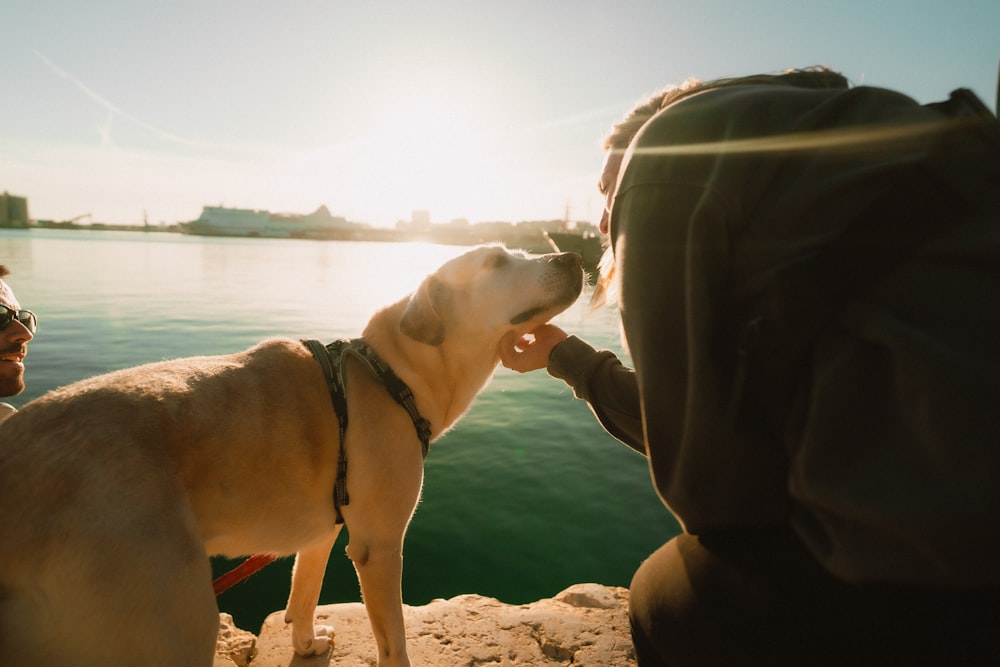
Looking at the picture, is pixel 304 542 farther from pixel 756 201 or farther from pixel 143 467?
pixel 756 201

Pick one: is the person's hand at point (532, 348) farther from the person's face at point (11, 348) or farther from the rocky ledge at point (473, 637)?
the person's face at point (11, 348)

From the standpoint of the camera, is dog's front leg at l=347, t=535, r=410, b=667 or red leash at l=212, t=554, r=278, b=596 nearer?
dog's front leg at l=347, t=535, r=410, b=667

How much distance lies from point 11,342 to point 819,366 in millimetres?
3571

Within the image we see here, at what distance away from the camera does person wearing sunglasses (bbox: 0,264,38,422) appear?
8.45ft

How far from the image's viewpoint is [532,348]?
2938 millimetres

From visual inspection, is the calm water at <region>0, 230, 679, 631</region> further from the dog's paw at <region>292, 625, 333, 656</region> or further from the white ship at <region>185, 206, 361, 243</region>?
the white ship at <region>185, 206, 361, 243</region>

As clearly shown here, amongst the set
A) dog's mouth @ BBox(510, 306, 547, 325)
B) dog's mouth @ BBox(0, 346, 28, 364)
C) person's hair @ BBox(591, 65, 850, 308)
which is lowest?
dog's mouth @ BBox(0, 346, 28, 364)

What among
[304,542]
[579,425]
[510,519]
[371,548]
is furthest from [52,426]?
[579,425]

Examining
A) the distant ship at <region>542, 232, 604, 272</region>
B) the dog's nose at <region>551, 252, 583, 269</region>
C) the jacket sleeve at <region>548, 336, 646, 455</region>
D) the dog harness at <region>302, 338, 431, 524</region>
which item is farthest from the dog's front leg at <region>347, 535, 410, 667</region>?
the distant ship at <region>542, 232, 604, 272</region>

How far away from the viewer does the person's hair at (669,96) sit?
163 centimetres

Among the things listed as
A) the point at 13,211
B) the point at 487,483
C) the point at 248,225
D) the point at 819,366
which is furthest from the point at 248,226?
the point at 819,366

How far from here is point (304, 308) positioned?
1720 centimetres

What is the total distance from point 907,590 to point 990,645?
17 cm

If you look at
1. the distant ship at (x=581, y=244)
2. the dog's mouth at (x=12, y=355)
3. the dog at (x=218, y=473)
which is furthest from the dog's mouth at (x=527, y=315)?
the distant ship at (x=581, y=244)
